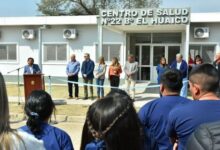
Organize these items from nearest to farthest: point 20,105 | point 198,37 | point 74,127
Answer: point 74,127 → point 20,105 → point 198,37

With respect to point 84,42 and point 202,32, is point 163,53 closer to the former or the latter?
point 202,32

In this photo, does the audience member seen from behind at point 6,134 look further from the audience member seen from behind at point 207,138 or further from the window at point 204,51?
the window at point 204,51

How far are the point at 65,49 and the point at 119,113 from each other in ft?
75.9

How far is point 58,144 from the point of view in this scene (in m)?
3.44

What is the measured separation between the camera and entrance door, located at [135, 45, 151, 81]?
2441 cm

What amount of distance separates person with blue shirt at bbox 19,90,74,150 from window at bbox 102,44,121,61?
817 inches

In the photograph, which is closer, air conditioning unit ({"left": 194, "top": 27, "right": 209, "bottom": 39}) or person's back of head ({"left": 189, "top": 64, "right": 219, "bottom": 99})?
person's back of head ({"left": 189, "top": 64, "right": 219, "bottom": 99})

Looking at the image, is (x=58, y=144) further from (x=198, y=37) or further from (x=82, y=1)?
(x=82, y=1)

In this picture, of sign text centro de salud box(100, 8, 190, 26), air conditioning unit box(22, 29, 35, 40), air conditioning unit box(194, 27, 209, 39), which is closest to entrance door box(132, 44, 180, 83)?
air conditioning unit box(194, 27, 209, 39)

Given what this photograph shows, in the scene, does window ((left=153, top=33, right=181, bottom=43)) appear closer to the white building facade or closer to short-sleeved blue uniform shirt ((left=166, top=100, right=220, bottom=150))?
the white building facade

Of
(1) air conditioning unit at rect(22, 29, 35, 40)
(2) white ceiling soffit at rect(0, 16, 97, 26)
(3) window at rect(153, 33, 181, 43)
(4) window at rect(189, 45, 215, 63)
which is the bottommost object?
(4) window at rect(189, 45, 215, 63)

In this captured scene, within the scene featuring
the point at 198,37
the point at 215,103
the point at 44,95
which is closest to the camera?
the point at 215,103

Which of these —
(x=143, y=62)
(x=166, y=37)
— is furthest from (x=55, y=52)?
(x=166, y=37)

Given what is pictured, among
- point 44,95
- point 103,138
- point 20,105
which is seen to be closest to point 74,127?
point 20,105
